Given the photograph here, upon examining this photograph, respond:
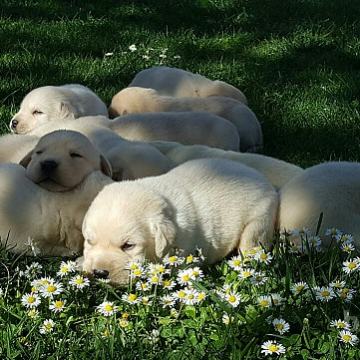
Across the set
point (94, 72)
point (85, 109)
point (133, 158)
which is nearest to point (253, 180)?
point (133, 158)

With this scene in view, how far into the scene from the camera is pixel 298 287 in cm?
353

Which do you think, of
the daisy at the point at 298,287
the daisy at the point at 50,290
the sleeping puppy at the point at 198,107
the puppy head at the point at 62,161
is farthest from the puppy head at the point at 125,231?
the sleeping puppy at the point at 198,107

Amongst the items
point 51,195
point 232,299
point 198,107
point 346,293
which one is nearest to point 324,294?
point 346,293

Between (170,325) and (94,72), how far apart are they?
16.7 ft

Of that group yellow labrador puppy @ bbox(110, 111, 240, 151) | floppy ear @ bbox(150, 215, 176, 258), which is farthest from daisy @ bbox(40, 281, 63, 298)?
yellow labrador puppy @ bbox(110, 111, 240, 151)

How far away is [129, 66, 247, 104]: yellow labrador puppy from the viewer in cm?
739

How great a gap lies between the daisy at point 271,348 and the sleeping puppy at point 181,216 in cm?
92

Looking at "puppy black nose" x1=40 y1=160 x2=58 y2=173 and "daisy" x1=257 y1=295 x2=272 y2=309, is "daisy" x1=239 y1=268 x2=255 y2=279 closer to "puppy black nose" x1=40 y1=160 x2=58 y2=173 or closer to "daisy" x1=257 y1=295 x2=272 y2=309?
"daisy" x1=257 y1=295 x2=272 y2=309

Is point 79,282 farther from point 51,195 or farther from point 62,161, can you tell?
point 62,161

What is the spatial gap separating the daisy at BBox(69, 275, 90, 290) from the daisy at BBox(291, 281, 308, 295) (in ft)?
2.90

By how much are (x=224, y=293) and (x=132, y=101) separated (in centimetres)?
348

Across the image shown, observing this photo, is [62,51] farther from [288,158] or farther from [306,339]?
[306,339]

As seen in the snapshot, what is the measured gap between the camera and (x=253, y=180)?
182 inches

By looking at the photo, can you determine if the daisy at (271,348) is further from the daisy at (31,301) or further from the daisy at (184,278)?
the daisy at (31,301)
